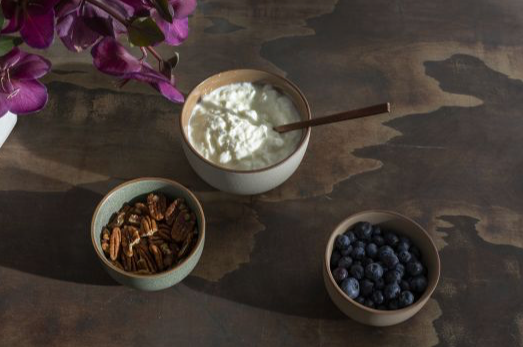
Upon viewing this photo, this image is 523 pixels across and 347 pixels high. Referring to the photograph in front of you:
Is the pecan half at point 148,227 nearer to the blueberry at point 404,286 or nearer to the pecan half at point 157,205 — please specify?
the pecan half at point 157,205

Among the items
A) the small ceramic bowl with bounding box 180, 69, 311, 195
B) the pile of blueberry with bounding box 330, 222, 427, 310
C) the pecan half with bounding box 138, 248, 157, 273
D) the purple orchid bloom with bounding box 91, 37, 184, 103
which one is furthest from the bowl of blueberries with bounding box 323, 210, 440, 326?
the purple orchid bloom with bounding box 91, 37, 184, 103

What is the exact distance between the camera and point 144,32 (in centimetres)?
62

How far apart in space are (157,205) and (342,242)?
0.86 feet

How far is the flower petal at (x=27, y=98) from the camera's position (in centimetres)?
67

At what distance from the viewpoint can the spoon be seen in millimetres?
804

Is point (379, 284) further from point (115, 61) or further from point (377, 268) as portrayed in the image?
point (115, 61)

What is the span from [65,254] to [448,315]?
0.54m

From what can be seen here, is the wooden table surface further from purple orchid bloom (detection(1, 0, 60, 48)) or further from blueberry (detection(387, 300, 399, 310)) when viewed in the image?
purple orchid bloom (detection(1, 0, 60, 48))

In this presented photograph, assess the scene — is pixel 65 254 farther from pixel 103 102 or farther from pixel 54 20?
pixel 54 20

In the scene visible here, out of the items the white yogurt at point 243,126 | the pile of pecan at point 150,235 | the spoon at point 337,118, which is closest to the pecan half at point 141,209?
the pile of pecan at point 150,235

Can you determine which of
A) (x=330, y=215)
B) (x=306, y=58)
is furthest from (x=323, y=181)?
Result: (x=306, y=58)

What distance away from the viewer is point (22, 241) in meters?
0.88

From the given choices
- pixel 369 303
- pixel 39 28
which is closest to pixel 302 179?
pixel 369 303

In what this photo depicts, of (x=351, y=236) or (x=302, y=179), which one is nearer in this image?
(x=351, y=236)
